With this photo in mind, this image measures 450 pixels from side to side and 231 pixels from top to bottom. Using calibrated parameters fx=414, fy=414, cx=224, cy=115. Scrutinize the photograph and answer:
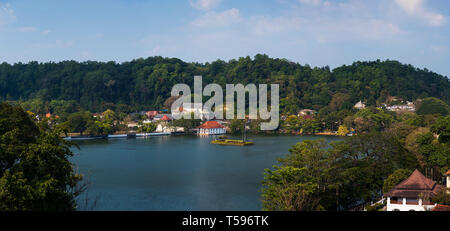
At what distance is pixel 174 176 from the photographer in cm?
1402

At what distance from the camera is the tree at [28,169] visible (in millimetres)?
5398

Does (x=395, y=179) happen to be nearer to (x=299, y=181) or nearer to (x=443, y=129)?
(x=299, y=181)

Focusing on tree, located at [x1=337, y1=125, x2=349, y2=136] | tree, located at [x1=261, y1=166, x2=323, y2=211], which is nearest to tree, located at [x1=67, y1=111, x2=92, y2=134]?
tree, located at [x1=337, y1=125, x2=349, y2=136]

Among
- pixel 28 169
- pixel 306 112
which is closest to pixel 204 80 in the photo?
pixel 306 112

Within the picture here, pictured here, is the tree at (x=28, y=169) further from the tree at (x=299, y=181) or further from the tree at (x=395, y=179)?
the tree at (x=395, y=179)

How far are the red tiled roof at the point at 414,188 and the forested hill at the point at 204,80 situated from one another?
1207 inches

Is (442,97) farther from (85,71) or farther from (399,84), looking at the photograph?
(85,71)

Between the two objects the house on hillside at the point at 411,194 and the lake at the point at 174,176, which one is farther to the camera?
the lake at the point at 174,176

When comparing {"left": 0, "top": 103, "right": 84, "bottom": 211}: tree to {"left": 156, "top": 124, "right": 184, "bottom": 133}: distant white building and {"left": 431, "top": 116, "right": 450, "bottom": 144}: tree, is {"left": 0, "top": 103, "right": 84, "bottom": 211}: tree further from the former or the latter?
{"left": 156, "top": 124, "right": 184, "bottom": 133}: distant white building

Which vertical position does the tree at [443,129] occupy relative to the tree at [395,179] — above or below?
above

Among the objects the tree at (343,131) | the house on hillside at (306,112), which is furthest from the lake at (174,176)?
the house on hillside at (306,112)

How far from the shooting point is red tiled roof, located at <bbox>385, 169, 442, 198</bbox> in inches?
313
